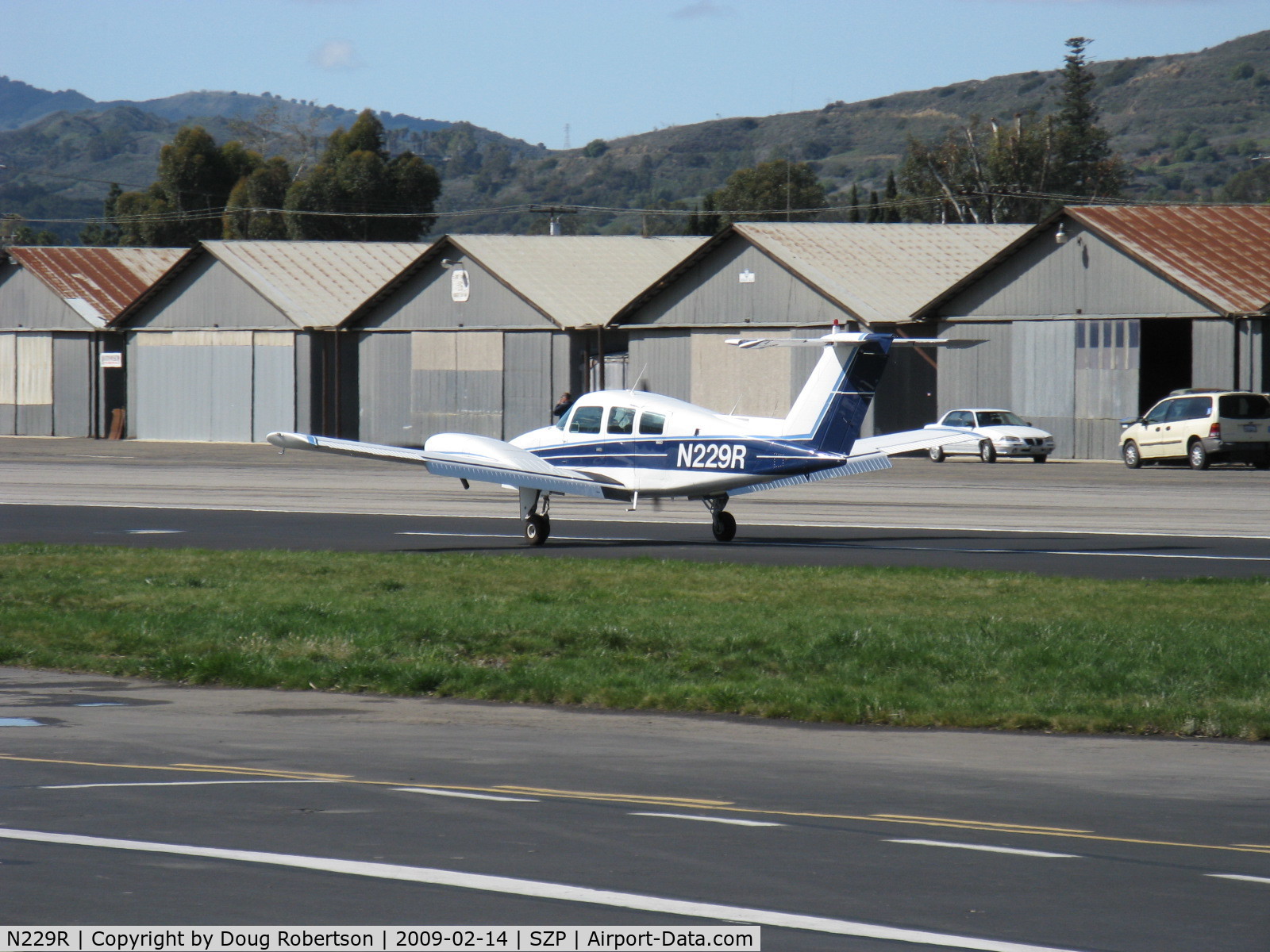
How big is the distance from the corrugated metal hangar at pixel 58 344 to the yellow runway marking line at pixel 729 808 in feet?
201

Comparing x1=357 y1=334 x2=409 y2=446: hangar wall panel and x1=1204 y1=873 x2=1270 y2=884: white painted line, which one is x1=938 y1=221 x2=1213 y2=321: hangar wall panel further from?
x1=1204 y1=873 x2=1270 y2=884: white painted line

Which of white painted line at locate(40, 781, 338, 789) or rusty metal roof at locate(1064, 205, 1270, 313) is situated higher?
rusty metal roof at locate(1064, 205, 1270, 313)

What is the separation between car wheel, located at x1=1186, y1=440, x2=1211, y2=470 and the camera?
4438cm

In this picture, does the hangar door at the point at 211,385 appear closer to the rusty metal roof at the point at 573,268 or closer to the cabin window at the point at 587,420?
the rusty metal roof at the point at 573,268

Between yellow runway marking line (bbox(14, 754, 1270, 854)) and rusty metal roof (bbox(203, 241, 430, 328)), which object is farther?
rusty metal roof (bbox(203, 241, 430, 328))

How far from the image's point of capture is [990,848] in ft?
25.8

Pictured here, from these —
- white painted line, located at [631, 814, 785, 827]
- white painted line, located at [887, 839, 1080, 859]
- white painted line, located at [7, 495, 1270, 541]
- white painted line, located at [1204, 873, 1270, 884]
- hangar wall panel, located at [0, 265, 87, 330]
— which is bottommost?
white painted line, located at [7, 495, 1270, 541]

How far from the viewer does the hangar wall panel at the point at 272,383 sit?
6481cm

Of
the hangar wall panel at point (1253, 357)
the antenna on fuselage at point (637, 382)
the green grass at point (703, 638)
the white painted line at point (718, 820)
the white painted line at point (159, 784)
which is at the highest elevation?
the hangar wall panel at point (1253, 357)

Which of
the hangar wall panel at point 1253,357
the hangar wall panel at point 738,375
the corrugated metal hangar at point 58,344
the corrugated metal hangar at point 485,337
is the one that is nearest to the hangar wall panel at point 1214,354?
the hangar wall panel at point 1253,357

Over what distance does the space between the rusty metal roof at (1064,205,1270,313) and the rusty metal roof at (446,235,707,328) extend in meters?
16.5

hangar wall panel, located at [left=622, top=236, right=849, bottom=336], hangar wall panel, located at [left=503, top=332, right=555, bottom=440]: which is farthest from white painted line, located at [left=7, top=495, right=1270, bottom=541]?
hangar wall panel, located at [left=503, top=332, right=555, bottom=440]

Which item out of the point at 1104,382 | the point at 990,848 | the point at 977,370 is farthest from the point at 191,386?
the point at 990,848

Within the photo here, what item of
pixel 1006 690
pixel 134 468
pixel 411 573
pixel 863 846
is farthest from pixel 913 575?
pixel 134 468
